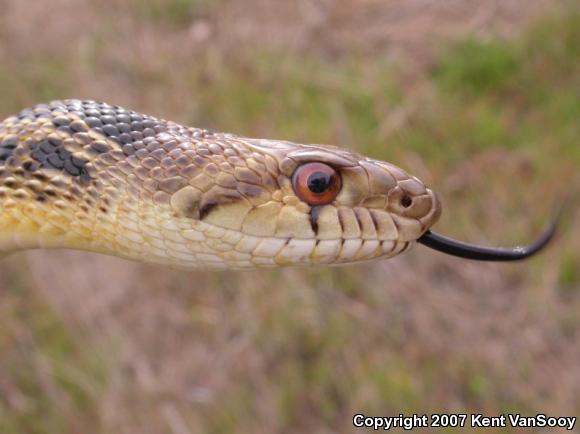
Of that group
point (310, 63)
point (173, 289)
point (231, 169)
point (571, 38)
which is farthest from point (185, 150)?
point (571, 38)

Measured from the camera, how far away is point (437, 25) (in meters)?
5.81

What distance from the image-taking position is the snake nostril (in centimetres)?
182

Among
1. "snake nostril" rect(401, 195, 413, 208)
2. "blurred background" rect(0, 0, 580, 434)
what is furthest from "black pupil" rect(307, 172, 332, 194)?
"blurred background" rect(0, 0, 580, 434)

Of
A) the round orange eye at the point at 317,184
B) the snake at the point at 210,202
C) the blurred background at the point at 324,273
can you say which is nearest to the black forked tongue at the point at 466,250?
the snake at the point at 210,202

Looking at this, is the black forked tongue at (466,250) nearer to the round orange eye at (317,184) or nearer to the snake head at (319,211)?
the snake head at (319,211)

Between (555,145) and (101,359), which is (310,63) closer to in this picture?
(555,145)

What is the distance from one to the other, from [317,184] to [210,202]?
247 millimetres

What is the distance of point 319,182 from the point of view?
1.82 metres

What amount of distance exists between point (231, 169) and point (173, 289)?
2.59 meters

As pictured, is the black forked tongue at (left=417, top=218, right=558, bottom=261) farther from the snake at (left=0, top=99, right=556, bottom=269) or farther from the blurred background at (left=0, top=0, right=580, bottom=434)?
the blurred background at (left=0, top=0, right=580, bottom=434)

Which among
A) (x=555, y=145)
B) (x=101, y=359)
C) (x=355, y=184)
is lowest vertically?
(x=101, y=359)

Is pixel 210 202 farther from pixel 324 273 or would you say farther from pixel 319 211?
pixel 324 273

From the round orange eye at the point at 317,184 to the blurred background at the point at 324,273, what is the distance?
190 centimetres

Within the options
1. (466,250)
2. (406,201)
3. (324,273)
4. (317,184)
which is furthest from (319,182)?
(324,273)
